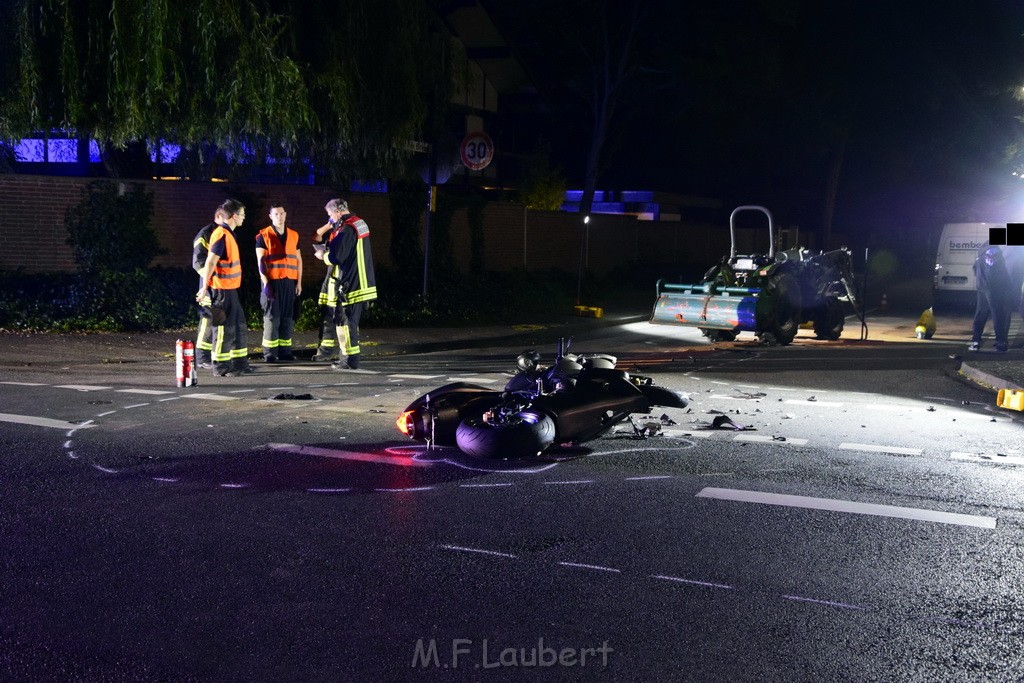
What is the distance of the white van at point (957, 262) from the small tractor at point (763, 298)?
348 inches

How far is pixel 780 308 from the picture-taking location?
18.0 metres

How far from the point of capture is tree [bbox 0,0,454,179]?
16359 mm

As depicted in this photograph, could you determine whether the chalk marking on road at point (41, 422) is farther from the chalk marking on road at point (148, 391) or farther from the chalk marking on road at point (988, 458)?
the chalk marking on road at point (988, 458)

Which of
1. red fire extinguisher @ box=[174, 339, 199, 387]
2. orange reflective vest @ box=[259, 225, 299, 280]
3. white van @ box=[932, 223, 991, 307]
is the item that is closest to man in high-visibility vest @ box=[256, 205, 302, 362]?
orange reflective vest @ box=[259, 225, 299, 280]

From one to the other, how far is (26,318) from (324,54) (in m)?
6.40

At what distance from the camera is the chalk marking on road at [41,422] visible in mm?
9484

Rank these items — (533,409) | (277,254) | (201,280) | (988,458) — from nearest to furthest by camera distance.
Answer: (533,409) → (988,458) → (201,280) → (277,254)

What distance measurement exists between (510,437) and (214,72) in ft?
36.3

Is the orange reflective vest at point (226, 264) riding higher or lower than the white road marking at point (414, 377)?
higher

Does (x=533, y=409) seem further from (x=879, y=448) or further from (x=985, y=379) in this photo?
(x=985, y=379)

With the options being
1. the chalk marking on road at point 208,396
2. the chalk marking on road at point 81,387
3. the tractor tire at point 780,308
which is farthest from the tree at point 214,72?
the tractor tire at point 780,308

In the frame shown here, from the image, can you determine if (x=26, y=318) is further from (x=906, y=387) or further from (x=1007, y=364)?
(x=1007, y=364)

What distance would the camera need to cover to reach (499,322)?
21.1 meters

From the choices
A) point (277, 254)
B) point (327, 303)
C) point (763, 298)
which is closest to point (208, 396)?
point (327, 303)
